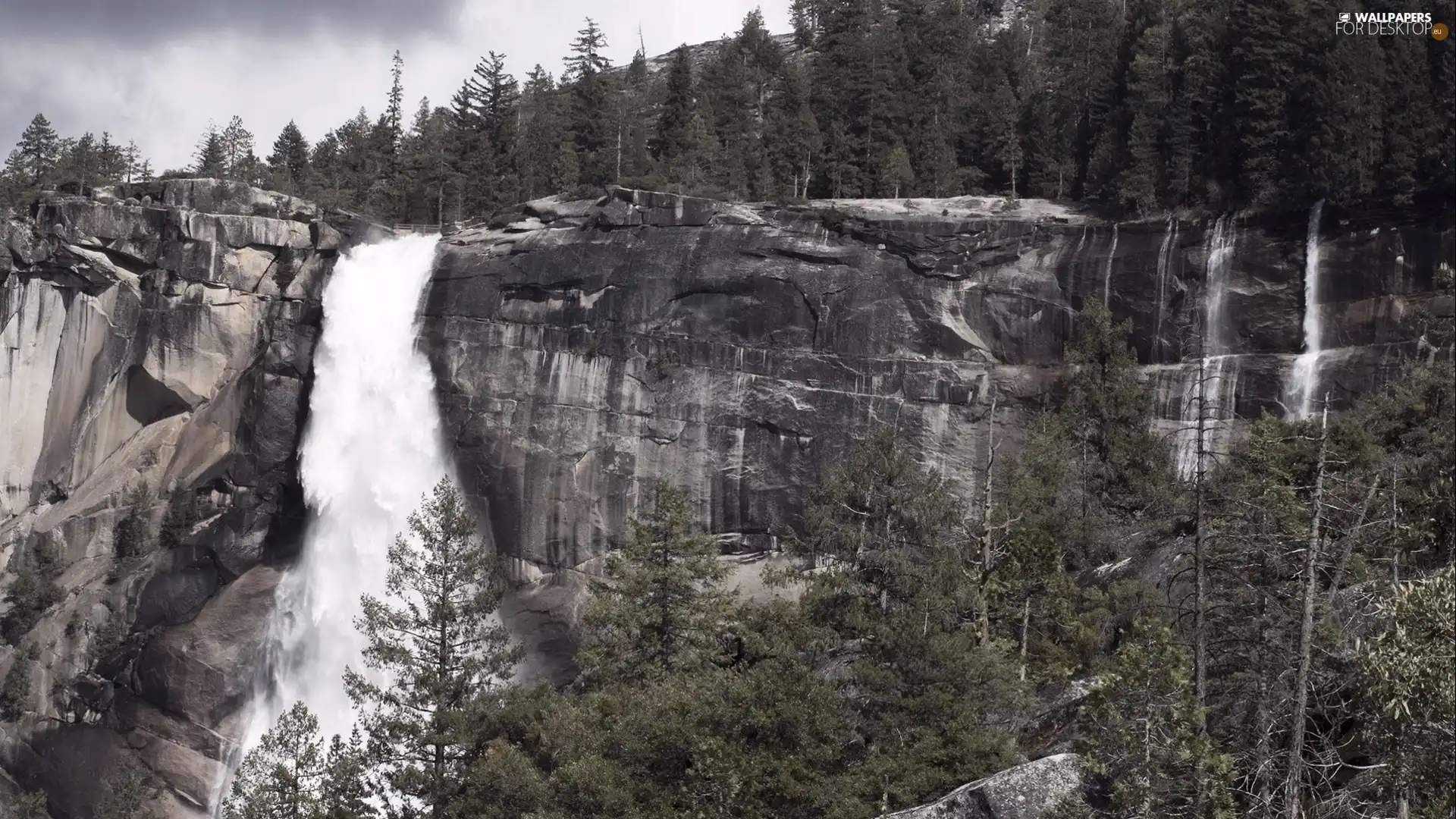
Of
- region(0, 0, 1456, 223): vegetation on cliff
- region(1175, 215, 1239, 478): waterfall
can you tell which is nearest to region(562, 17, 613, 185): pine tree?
region(0, 0, 1456, 223): vegetation on cliff

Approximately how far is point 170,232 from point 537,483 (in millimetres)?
19236

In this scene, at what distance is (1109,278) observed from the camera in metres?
48.8

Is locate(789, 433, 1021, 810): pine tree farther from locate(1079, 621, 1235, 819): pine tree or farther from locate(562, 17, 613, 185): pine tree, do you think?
locate(562, 17, 613, 185): pine tree

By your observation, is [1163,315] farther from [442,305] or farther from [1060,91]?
[442,305]

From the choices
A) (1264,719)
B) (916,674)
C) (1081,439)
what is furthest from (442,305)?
(1264,719)

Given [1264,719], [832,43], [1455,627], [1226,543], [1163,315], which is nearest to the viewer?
[1455,627]

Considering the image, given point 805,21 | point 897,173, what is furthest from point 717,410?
point 805,21

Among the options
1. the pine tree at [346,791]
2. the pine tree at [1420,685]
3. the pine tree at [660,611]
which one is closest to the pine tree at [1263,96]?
the pine tree at [660,611]

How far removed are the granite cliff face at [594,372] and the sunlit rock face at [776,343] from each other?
9cm

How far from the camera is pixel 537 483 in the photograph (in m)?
51.4

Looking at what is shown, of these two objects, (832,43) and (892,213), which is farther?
(832,43)

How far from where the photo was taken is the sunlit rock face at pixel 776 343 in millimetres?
48625

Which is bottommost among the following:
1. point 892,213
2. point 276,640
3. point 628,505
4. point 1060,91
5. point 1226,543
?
point 276,640

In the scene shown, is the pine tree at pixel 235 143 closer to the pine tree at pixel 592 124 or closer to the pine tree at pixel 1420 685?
the pine tree at pixel 592 124
